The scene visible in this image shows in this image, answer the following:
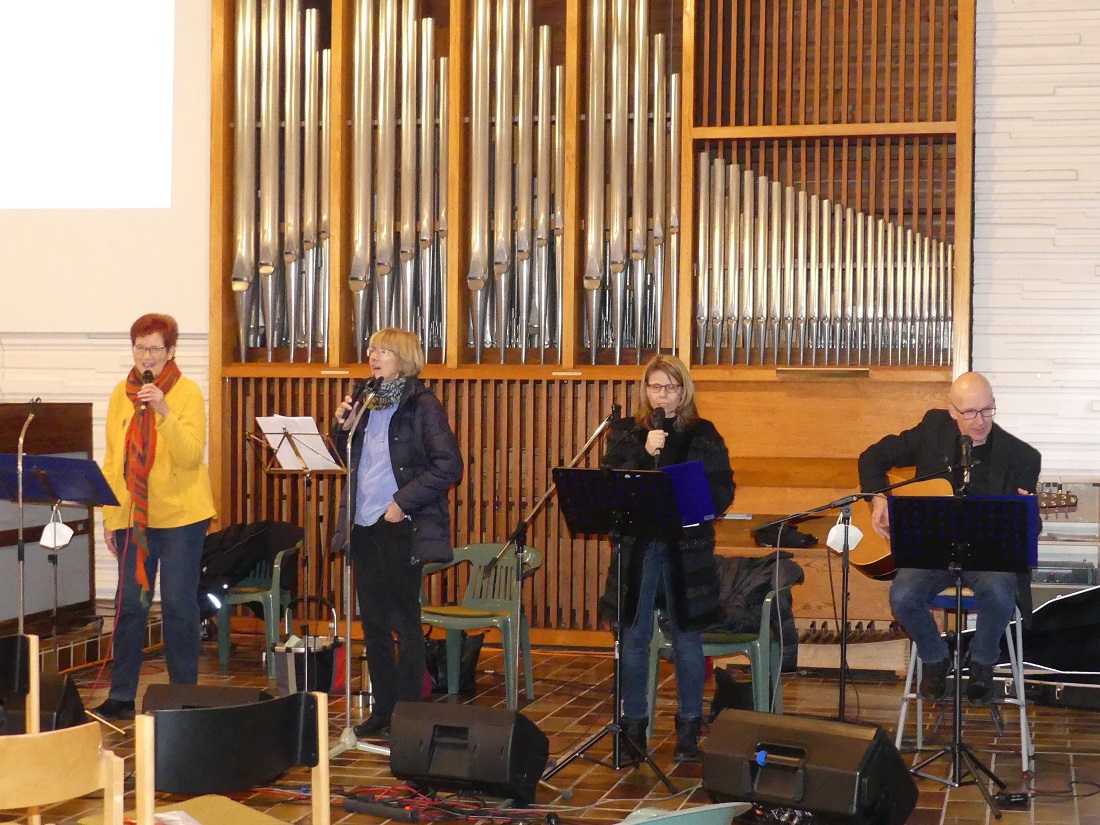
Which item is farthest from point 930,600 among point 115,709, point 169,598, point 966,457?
point 115,709

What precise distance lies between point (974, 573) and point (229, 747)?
336cm

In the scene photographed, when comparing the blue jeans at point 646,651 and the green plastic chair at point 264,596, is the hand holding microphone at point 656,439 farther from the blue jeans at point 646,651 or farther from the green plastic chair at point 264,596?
the green plastic chair at point 264,596

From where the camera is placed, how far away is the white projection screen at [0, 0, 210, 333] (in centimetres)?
791

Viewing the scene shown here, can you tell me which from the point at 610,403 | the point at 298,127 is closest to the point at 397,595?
the point at 610,403

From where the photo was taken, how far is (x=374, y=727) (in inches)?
205

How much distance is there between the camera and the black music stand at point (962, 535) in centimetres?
420

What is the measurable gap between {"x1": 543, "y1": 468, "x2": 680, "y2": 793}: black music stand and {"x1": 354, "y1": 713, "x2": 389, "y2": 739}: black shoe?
884 mm

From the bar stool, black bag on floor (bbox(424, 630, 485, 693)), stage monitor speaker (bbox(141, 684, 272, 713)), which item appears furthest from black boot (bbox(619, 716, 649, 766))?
stage monitor speaker (bbox(141, 684, 272, 713))

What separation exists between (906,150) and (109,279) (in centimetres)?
474

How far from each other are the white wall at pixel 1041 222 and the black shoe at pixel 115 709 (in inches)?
185

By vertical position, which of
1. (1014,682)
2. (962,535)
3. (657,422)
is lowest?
(1014,682)

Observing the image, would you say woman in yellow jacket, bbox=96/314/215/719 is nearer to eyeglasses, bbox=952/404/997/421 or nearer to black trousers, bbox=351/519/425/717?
black trousers, bbox=351/519/425/717

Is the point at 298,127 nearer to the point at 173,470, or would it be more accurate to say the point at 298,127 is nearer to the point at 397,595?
the point at 173,470

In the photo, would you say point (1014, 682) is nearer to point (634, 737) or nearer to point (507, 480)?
point (634, 737)
